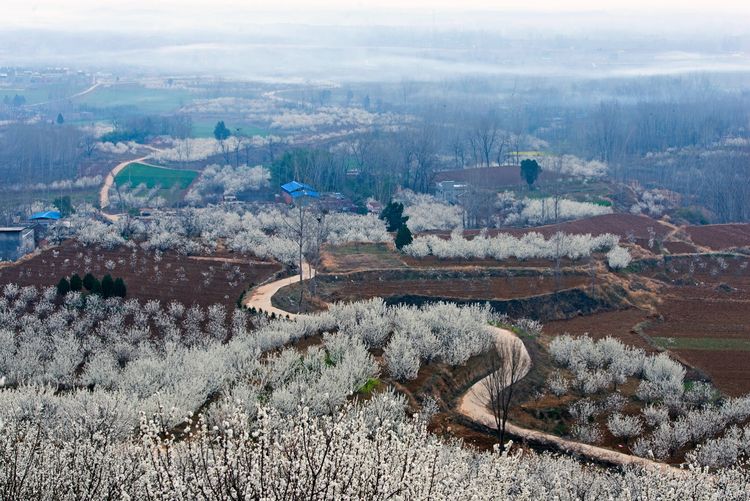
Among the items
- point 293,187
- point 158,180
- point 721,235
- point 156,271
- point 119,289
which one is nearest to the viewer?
point 119,289

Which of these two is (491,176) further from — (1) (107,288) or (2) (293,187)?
(1) (107,288)

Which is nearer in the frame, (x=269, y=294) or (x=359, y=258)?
(x=269, y=294)

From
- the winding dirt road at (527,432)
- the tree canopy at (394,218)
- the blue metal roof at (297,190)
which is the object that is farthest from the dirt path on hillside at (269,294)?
the blue metal roof at (297,190)

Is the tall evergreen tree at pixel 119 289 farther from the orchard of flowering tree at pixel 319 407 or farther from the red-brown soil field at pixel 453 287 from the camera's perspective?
the red-brown soil field at pixel 453 287

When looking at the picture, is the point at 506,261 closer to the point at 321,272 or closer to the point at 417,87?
the point at 321,272

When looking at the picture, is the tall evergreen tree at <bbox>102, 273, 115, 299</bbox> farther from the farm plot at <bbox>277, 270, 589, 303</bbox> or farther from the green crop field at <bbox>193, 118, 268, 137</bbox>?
the green crop field at <bbox>193, 118, 268, 137</bbox>

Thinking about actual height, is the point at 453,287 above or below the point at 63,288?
below

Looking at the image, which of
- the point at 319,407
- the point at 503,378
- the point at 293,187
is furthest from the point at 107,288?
the point at 293,187

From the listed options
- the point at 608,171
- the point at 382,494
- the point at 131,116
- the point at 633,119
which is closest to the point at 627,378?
the point at 382,494
